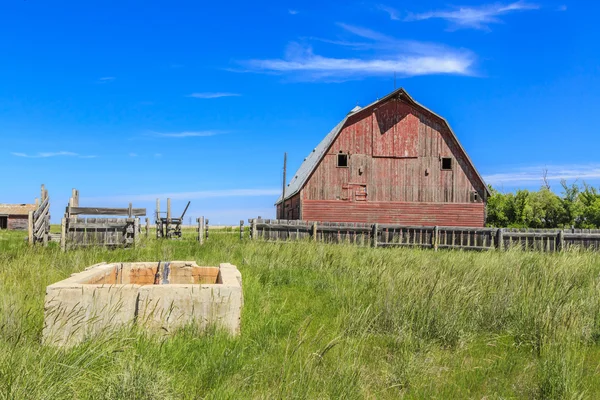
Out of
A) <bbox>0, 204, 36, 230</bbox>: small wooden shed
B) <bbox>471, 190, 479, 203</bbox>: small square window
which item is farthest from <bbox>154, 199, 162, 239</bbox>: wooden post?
<bbox>0, 204, 36, 230</bbox>: small wooden shed

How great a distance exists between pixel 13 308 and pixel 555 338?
5676mm

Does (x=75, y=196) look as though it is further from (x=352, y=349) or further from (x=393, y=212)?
(x=352, y=349)

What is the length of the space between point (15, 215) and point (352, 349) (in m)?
52.2

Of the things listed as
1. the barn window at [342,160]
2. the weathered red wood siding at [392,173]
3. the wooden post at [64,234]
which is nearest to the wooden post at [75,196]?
the wooden post at [64,234]

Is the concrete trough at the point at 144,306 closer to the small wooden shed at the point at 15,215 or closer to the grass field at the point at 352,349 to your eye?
the grass field at the point at 352,349

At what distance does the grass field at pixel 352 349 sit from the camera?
348 centimetres

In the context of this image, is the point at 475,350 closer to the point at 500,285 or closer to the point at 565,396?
the point at 565,396

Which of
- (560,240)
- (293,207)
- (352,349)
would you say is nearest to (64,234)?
(293,207)

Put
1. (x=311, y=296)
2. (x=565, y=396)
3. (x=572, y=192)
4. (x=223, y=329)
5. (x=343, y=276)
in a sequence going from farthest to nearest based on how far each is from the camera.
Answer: (x=572, y=192), (x=343, y=276), (x=311, y=296), (x=223, y=329), (x=565, y=396)

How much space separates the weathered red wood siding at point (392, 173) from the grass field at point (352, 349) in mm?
17522

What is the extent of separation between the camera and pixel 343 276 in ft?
27.3

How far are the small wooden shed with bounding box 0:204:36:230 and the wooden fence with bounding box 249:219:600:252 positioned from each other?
37.7 m

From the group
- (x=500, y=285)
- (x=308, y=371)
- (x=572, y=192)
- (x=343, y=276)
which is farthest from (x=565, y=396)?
(x=572, y=192)

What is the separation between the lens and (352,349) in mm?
4391
